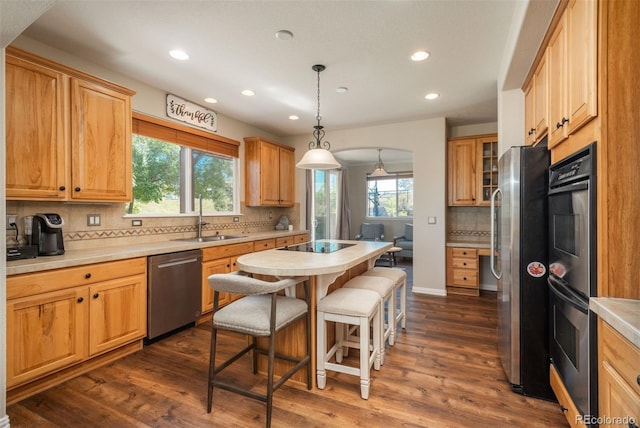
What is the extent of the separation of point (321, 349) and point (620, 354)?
5.03 feet

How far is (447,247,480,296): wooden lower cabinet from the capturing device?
4469 millimetres

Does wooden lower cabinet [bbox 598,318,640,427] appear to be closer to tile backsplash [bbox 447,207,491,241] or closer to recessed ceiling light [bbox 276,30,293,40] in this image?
recessed ceiling light [bbox 276,30,293,40]

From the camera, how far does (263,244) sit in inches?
167

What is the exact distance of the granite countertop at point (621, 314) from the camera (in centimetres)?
99

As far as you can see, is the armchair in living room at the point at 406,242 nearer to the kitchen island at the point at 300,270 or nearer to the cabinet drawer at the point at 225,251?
the cabinet drawer at the point at 225,251

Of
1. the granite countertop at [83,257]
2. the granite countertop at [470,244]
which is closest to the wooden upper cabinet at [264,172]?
the granite countertop at [83,257]

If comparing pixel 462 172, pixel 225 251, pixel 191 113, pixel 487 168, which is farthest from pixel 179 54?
pixel 487 168

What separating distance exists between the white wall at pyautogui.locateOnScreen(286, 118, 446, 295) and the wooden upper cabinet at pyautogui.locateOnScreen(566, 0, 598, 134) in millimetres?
2923

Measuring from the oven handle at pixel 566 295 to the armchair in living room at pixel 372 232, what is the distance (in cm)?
629

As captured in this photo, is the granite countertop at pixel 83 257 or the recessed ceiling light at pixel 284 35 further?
the recessed ceiling light at pixel 284 35

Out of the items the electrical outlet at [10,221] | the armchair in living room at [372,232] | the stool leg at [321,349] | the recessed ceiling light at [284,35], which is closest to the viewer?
the stool leg at [321,349]

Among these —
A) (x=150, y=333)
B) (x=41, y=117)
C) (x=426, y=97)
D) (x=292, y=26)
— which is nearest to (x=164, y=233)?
(x=150, y=333)

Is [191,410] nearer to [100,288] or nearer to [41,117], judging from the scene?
[100,288]

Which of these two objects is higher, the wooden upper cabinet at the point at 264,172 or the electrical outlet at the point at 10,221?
the wooden upper cabinet at the point at 264,172
